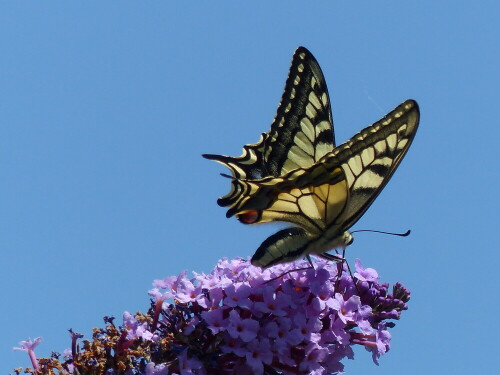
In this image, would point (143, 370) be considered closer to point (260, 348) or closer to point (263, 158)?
point (260, 348)

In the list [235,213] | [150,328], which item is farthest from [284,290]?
[150,328]

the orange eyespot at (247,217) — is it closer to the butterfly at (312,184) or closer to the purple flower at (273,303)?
the butterfly at (312,184)

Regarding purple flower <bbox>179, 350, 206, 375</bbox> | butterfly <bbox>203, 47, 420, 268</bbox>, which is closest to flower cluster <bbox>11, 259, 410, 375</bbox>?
purple flower <bbox>179, 350, 206, 375</bbox>

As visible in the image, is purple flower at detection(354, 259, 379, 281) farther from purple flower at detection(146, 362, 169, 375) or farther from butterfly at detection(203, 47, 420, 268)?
purple flower at detection(146, 362, 169, 375)

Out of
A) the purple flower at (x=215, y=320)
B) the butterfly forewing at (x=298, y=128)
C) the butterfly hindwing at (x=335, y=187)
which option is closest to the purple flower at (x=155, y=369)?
the purple flower at (x=215, y=320)

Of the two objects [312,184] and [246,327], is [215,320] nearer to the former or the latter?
[246,327]

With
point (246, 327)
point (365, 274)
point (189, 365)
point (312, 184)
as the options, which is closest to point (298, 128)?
point (312, 184)

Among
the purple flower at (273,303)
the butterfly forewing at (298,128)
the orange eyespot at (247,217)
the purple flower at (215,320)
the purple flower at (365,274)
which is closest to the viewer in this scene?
the purple flower at (215,320)
